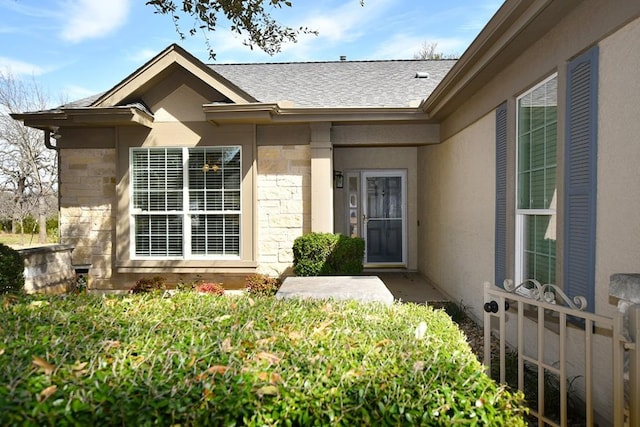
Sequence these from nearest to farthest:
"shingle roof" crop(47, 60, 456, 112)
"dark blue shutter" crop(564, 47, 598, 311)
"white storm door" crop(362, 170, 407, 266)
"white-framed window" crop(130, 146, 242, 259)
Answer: "dark blue shutter" crop(564, 47, 598, 311)
"white-framed window" crop(130, 146, 242, 259)
"shingle roof" crop(47, 60, 456, 112)
"white storm door" crop(362, 170, 407, 266)

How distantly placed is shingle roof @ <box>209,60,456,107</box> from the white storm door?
222cm

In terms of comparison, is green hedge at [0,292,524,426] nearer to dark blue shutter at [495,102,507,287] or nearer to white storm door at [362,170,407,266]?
dark blue shutter at [495,102,507,287]

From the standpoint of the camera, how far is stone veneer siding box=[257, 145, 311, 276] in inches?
321

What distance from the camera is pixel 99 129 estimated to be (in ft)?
27.1

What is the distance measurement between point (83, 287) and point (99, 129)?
9.57ft

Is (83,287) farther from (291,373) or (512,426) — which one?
(512,426)

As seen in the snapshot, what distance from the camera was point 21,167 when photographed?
2172 cm

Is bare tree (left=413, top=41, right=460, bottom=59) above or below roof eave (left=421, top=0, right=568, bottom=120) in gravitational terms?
above

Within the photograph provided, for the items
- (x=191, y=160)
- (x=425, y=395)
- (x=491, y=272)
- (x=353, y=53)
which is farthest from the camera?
(x=353, y=53)

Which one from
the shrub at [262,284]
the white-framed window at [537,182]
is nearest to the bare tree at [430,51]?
the shrub at [262,284]

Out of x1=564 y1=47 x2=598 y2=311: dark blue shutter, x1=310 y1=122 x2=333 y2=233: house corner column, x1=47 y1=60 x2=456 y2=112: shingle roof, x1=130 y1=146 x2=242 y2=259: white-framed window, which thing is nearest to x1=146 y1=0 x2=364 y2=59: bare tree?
x1=47 y1=60 x2=456 y2=112: shingle roof

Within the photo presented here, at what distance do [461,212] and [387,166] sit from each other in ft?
12.2

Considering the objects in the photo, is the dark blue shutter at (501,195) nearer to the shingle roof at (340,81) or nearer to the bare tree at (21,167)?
the shingle roof at (340,81)

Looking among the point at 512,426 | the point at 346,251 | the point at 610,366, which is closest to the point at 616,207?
the point at 610,366
